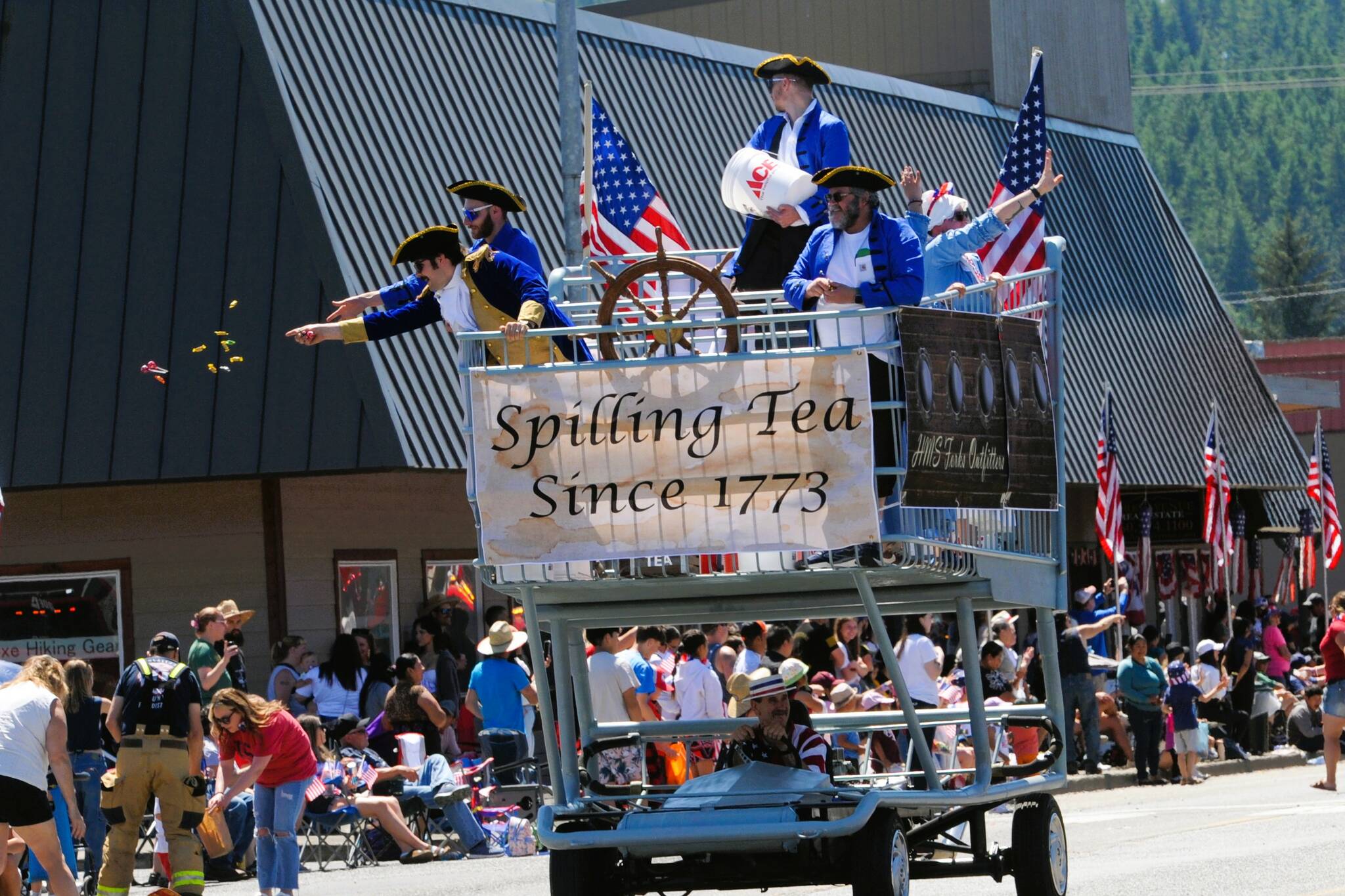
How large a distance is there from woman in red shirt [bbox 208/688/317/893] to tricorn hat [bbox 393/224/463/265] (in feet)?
15.1

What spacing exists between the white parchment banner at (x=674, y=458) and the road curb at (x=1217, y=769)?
15.9 meters

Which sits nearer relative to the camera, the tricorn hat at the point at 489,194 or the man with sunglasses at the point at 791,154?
the tricorn hat at the point at 489,194

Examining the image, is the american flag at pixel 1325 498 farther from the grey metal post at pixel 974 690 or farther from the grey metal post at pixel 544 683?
the grey metal post at pixel 544 683

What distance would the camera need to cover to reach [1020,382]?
11258 mm

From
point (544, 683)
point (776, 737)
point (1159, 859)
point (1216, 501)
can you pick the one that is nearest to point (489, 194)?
point (544, 683)

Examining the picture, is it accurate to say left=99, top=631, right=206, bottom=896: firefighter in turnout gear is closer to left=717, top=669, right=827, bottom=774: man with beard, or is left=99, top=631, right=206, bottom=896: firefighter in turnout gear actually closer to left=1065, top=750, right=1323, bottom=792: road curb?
left=717, top=669, right=827, bottom=774: man with beard

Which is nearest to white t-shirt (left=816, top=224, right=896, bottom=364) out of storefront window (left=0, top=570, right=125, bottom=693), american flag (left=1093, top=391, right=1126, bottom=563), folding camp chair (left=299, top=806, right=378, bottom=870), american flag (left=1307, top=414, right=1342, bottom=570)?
folding camp chair (left=299, top=806, right=378, bottom=870)

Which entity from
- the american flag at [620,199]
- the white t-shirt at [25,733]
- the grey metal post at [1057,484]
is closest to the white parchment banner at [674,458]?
the grey metal post at [1057,484]

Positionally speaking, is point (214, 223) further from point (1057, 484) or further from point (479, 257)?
point (1057, 484)

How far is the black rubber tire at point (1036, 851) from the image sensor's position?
11.3 metres

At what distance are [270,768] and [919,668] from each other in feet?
23.7

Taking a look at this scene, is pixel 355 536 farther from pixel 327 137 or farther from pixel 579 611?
pixel 579 611

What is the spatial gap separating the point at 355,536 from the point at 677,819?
14777mm

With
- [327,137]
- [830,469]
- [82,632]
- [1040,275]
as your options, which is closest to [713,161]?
[327,137]
